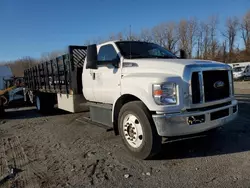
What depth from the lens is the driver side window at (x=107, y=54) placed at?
473 centimetres

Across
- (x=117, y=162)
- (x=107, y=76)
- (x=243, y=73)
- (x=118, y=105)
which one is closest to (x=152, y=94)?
(x=118, y=105)

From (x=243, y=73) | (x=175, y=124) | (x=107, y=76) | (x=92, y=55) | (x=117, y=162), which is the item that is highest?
(x=92, y=55)

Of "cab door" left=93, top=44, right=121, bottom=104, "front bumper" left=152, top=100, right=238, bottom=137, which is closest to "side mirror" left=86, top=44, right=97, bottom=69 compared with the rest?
"cab door" left=93, top=44, right=121, bottom=104

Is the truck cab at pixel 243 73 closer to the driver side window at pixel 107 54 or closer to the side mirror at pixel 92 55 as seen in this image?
the driver side window at pixel 107 54

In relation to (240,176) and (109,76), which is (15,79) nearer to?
(109,76)

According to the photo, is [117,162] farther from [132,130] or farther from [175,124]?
[175,124]

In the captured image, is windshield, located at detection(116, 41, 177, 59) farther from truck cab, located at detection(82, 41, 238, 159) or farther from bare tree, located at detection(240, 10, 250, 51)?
bare tree, located at detection(240, 10, 250, 51)

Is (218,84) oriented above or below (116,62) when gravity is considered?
below

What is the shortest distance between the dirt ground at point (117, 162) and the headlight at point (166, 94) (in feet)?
3.58

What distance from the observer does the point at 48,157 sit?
170 inches

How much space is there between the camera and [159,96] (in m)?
3.41

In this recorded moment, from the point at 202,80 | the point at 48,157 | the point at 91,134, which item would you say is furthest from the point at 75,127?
the point at 202,80

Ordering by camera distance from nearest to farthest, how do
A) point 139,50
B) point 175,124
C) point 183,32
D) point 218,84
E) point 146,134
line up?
point 175,124
point 146,134
point 218,84
point 139,50
point 183,32

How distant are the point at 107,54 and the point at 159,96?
6.79ft
